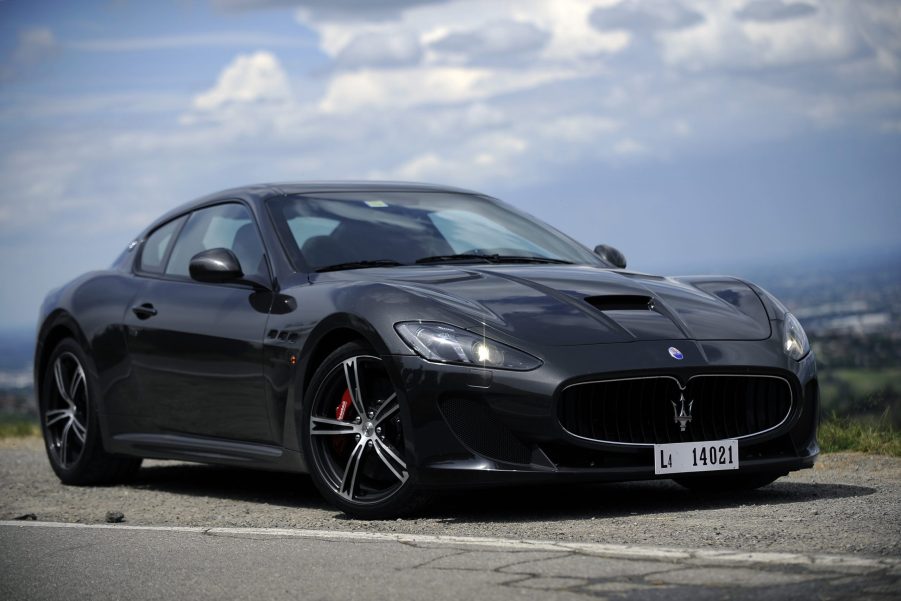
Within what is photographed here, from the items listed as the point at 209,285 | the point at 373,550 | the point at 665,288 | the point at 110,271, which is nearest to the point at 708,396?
the point at 665,288

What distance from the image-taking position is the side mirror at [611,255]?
8.02m

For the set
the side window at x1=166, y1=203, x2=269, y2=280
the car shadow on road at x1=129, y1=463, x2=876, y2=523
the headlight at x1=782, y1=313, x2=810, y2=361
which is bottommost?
the car shadow on road at x1=129, y1=463, x2=876, y2=523

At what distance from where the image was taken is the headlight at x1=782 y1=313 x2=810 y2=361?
6.33 m

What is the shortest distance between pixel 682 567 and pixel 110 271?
529 cm

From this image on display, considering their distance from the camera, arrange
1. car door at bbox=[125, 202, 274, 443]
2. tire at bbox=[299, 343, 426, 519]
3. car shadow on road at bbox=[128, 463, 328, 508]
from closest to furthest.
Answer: tire at bbox=[299, 343, 426, 519]
car door at bbox=[125, 202, 274, 443]
car shadow on road at bbox=[128, 463, 328, 508]

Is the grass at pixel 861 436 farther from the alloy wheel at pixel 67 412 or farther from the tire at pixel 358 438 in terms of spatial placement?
the alloy wheel at pixel 67 412

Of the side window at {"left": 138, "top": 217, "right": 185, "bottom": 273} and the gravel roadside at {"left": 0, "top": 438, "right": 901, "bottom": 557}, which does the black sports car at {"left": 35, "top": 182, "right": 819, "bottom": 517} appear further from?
the gravel roadside at {"left": 0, "top": 438, "right": 901, "bottom": 557}

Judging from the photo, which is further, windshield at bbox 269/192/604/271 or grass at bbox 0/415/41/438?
grass at bbox 0/415/41/438

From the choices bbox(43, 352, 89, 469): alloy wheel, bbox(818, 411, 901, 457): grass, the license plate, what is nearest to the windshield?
the license plate

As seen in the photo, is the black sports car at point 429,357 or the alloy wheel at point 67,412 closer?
the black sports car at point 429,357

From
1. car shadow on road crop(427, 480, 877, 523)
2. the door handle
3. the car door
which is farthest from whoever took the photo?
the door handle

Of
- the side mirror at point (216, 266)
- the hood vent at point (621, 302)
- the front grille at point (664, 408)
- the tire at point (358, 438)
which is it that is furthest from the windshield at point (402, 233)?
the front grille at point (664, 408)

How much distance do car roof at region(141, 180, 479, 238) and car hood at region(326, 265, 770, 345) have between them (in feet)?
3.37

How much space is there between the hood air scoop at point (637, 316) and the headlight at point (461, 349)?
0.53m
